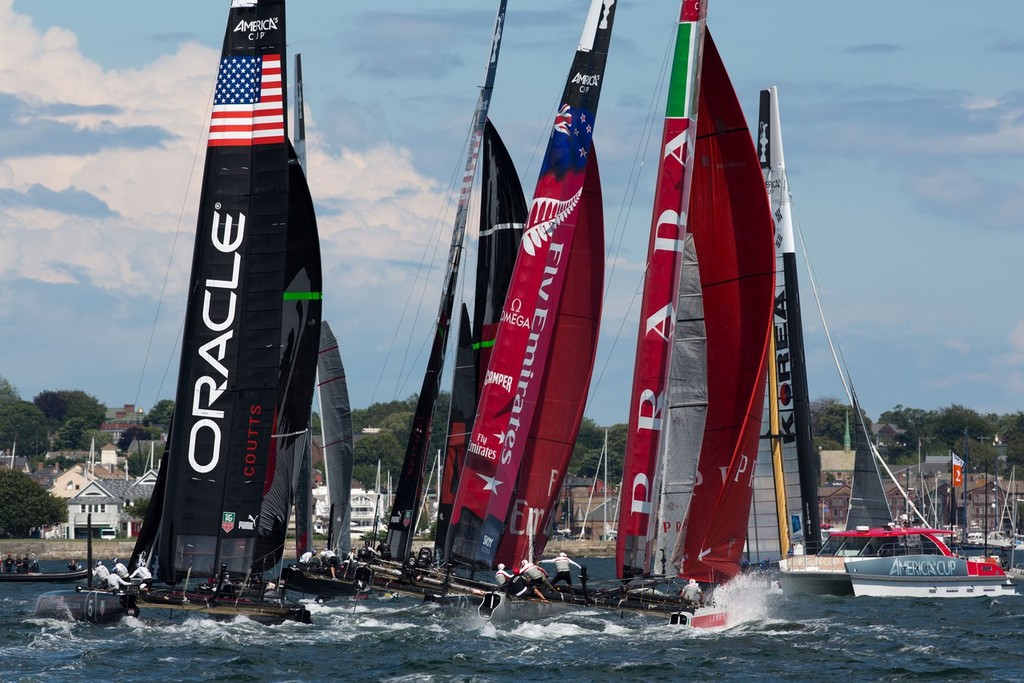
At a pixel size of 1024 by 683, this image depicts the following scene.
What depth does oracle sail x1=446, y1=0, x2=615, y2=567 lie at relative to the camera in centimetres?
3562

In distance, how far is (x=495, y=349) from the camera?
119 ft

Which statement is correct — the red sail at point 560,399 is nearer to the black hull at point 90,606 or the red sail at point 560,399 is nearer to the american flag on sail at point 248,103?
the american flag on sail at point 248,103

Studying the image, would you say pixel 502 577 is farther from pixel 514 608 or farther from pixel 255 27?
pixel 255 27

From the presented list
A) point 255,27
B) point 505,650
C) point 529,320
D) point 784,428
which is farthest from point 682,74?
point 784,428

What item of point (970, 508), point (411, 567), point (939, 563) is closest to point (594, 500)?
point (970, 508)

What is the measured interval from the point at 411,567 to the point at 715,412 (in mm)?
8030

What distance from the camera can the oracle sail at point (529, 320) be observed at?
1403 inches

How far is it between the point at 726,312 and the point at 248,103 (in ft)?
30.9

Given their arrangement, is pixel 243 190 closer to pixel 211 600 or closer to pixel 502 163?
pixel 211 600

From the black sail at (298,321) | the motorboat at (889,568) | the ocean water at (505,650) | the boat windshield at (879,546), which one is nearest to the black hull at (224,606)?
the ocean water at (505,650)

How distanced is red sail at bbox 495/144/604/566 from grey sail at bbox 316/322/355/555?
39.5ft

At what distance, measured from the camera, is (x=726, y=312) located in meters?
32.7

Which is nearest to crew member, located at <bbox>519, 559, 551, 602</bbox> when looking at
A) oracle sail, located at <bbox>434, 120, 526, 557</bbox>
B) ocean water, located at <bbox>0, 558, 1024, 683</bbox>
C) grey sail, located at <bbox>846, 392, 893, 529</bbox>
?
ocean water, located at <bbox>0, 558, 1024, 683</bbox>

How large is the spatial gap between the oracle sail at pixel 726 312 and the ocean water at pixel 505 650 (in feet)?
4.91
